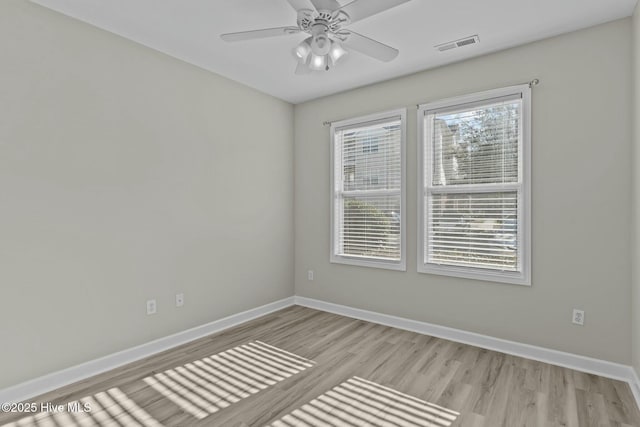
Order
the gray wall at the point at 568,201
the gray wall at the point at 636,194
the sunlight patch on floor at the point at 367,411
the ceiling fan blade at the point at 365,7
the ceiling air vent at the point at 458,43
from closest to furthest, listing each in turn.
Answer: the ceiling fan blade at the point at 365,7 → the sunlight patch on floor at the point at 367,411 → the gray wall at the point at 636,194 → the gray wall at the point at 568,201 → the ceiling air vent at the point at 458,43

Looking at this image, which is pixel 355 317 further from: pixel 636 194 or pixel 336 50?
pixel 336 50

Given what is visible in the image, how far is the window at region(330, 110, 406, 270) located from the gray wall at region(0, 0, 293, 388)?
3.43ft

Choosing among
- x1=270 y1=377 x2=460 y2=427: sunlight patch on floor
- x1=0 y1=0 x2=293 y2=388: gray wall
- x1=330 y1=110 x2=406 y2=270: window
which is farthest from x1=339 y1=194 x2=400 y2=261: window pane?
x1=270 y1=377 x2=460 y2=427: sunlight patch on floor

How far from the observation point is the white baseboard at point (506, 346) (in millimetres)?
2545

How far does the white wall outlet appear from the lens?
9.73 feet

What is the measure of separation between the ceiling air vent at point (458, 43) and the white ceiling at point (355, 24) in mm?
55

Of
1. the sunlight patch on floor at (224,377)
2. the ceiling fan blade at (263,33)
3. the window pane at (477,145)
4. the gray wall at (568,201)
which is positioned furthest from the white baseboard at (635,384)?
the ceiling fan blade at (263,33)

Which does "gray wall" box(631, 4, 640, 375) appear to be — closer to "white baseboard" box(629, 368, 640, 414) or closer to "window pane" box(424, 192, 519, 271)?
"white baseboard" box(629, 368, 640, 414)

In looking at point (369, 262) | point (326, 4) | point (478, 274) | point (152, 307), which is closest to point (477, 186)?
point (478, 274)

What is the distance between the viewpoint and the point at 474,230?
3.19 metres

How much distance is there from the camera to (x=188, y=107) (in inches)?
128

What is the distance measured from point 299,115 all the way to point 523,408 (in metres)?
3.77

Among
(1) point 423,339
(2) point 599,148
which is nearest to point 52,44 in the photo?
(1) point 423,339

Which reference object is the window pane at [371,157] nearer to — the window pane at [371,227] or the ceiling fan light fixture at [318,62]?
the window pane at [371,227]
